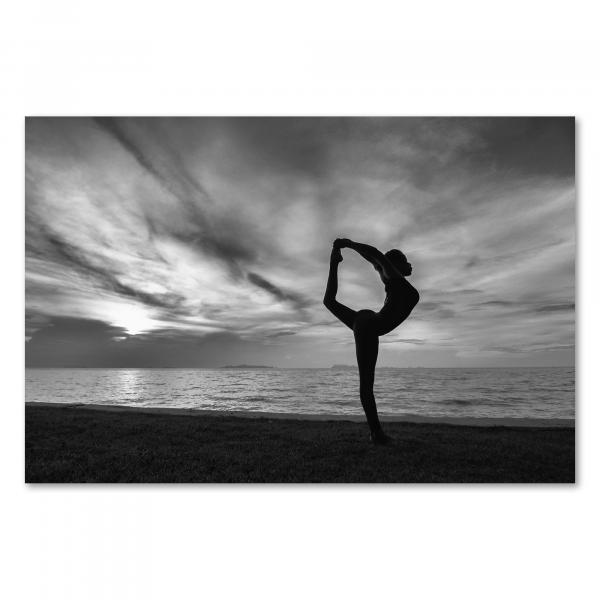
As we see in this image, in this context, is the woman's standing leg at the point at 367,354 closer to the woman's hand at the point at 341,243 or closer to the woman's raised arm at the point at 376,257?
the woman's raised arm at the point at 376,257

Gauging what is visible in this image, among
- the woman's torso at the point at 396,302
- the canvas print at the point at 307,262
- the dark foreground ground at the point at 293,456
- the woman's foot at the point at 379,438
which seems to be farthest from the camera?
the woman's foot at the point at 379,438

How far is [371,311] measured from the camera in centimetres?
377

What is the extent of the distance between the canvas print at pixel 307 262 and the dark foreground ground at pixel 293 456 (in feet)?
0.07

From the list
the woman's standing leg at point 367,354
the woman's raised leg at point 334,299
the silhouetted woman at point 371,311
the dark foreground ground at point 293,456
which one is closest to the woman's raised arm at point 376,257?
the silhouetted woman at point 371,311

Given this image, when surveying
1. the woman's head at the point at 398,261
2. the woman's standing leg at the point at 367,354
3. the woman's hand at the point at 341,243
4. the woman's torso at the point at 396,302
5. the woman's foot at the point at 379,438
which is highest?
the woman's hand at the point at 341,243

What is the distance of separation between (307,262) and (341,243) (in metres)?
0.93

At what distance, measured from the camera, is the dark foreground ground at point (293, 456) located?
334cm

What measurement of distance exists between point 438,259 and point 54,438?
4.90 m

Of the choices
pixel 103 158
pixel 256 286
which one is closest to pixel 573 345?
pixel 256 286

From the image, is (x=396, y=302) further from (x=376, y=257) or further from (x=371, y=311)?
(x=376, y=257)

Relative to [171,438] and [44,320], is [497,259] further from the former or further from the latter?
[44,320]

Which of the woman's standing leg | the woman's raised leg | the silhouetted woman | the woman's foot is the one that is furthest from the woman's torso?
the woman's foot

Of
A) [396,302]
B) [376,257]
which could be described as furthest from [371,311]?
[376,257]

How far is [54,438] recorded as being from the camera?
4.16 meters
